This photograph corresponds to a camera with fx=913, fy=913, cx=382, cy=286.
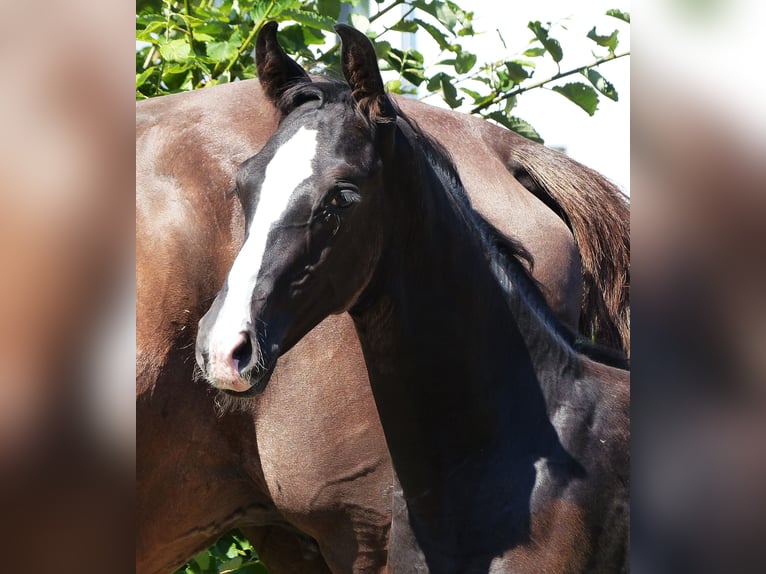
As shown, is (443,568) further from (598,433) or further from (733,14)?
(733,14)

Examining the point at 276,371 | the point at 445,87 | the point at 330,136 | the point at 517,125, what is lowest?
the point at 276,371

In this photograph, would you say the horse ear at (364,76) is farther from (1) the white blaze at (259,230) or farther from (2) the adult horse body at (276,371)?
(2) the adult horse body at (276,371)

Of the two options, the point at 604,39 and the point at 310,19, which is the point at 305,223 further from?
the point at 604,39

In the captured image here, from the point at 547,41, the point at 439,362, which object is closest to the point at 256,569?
the point at 439,362

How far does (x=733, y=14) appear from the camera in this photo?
0.51 meters

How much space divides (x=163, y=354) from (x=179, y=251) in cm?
28

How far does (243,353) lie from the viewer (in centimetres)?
166

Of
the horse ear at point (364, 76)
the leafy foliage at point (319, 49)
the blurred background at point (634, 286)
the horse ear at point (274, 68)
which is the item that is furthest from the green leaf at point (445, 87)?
the blurred background at point (634, 286)

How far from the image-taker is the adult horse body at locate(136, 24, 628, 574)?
2.43 meters

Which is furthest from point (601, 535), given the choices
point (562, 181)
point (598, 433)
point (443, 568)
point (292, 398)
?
point (562, 181)

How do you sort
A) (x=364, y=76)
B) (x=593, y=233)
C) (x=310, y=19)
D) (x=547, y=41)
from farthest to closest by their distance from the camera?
(x=547, y=41) → (x=310, y=19) → (x=593, y=233) → (x=364, y=76)

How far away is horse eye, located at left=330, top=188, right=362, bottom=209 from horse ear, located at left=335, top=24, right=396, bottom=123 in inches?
6.8

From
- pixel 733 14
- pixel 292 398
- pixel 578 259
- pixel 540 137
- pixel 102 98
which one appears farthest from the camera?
pixel 540 137

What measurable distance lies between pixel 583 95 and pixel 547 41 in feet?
0.73
